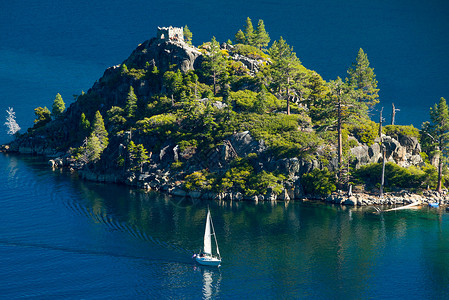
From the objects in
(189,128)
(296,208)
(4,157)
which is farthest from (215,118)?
(4,157)

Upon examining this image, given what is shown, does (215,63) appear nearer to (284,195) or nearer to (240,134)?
(240,134)

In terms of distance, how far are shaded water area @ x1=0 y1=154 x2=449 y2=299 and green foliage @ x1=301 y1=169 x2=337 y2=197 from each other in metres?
4.84

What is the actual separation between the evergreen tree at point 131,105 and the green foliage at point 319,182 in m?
69.6

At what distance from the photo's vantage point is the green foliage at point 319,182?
108 m

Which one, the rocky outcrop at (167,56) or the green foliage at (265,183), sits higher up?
the rocky outcrop at (167,56)

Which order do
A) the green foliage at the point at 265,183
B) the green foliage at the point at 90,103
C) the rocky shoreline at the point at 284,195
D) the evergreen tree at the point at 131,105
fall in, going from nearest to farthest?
the rocky shoreline at the point at 284,195 → the green foliage at the point at 265,183 → the evergreen tree at the point at 131,105 → the green foliage at the point at 90,103

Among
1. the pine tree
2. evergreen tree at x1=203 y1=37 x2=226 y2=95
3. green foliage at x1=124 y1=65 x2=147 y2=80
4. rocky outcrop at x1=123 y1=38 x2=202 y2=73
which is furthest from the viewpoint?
green foliage at x1=124 y1=65 x2=147 y2=80

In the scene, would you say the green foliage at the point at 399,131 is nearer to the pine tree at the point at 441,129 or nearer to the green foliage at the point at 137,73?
the pine tree at the point at 441,129

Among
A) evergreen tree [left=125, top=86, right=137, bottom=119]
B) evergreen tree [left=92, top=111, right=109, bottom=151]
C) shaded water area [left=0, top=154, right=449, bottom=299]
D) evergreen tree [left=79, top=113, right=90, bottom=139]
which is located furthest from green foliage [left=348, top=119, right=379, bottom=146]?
evergreen tree [left=79, top=113, right=90, bottom=139]

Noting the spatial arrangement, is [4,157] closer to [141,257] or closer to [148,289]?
[141,257]

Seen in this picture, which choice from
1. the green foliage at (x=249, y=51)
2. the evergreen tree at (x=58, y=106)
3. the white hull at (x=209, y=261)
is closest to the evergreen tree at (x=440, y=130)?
the white hull at (x=209, y=261)

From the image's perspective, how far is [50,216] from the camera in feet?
313

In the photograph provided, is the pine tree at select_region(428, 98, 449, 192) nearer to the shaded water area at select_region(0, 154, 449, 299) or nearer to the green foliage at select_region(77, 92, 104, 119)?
the shaded water area at select_region(0, 154, 449, 299)

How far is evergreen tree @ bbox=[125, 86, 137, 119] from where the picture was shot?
154750mm
